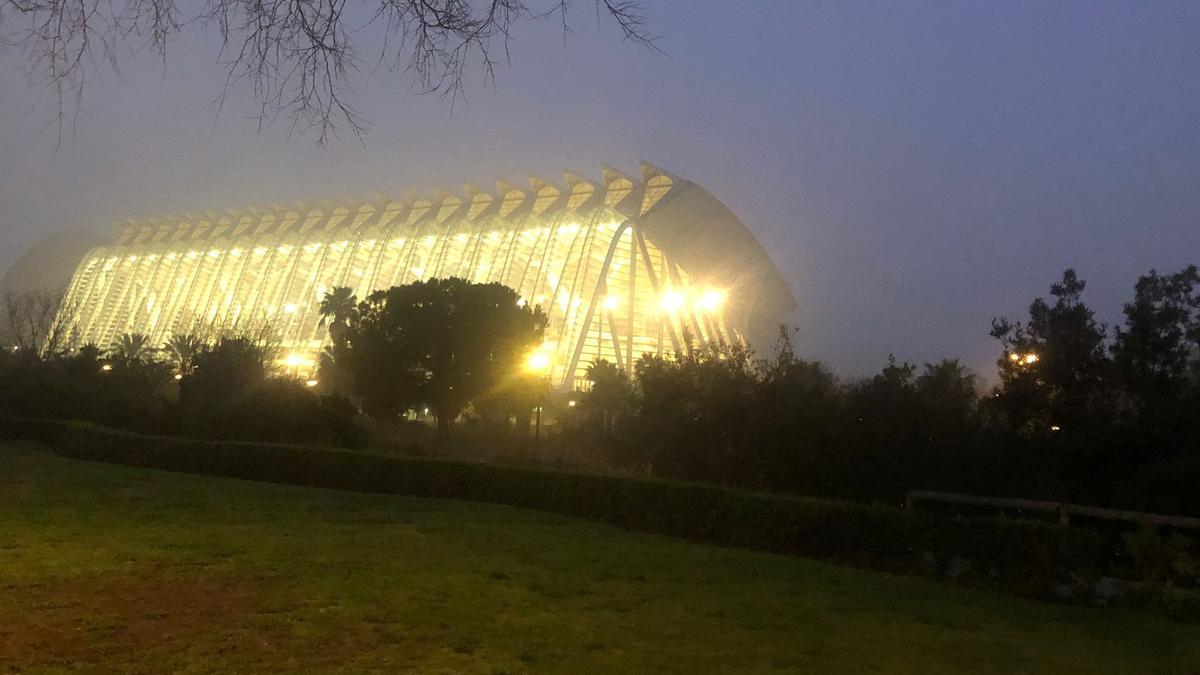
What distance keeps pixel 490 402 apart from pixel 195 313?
47473 millimetres

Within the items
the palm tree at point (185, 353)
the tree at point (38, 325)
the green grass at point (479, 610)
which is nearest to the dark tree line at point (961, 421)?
the green grass at point (479, 610)

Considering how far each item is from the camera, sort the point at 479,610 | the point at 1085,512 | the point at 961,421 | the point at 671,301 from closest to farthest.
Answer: the point at 479,610 → the point at 1085,512 → the point at 961,421 → the point at 671,301

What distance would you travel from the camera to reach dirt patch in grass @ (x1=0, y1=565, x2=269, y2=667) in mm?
6137

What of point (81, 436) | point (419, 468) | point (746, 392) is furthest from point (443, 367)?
point (746, 392)

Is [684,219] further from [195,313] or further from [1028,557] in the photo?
[1028,557]

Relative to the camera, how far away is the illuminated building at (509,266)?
56750 millimetres

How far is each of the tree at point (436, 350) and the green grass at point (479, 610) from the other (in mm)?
21580

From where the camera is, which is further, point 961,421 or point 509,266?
point 509,266

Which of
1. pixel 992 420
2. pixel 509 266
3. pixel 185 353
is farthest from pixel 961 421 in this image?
pixel 509 266

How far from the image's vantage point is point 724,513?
1323 centimetres

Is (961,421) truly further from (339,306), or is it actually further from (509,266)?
(509,266)

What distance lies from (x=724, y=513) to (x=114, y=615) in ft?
27.0

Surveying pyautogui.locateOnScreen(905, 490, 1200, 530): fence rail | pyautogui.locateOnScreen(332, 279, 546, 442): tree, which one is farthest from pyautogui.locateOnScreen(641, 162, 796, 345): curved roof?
pyautogui.locateOnScreen(905, 490, 1200, 530): fence rail

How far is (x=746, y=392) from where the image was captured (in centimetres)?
1705
